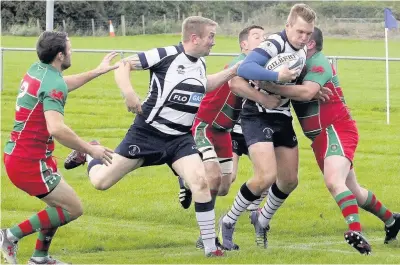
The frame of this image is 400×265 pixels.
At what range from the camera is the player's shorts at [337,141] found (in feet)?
31.8

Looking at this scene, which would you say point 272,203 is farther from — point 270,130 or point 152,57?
point 152,57

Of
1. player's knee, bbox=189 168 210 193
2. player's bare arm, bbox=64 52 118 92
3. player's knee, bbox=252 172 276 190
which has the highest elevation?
player's bare arm, bbox=64 52 118 92

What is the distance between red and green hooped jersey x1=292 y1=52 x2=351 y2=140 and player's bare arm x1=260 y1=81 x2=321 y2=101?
0.24 meters

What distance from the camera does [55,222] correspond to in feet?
28.9

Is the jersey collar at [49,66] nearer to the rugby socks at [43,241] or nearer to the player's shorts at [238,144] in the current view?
the rugby socks at [43,241]

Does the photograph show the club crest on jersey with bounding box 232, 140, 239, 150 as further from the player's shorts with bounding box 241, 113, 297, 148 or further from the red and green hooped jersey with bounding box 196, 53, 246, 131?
the player's shorts with bounding box 241, 113, 297, 148

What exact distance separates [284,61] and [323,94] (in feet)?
1.98

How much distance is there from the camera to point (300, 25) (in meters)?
9.30

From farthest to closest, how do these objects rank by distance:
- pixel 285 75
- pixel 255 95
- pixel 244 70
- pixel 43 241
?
pixel 255 95, pixel 244 70, pixel 285 75, pixel 43 241

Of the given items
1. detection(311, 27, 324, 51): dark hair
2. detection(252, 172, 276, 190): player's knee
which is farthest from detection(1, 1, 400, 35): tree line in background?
detection(252, 172, 276, 190): player's knee

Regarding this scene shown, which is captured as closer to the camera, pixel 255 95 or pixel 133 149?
pixel 133 149

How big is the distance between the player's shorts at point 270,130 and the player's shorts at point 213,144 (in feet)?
3.49

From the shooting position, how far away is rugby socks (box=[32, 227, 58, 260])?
8953mm

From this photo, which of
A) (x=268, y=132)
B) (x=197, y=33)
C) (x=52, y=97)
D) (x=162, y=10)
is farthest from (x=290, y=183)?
(x=162, y=10)
